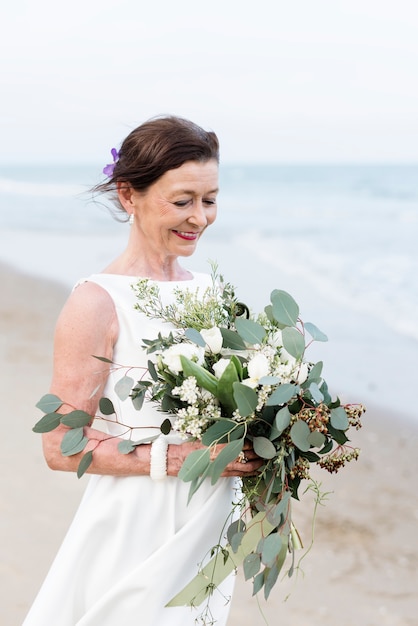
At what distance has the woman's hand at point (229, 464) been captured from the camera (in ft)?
7.69

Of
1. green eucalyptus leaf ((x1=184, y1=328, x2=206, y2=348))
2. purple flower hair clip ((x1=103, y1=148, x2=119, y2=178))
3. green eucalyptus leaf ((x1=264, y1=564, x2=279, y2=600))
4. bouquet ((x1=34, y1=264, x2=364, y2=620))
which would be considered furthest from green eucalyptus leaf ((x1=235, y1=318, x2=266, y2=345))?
purple flower hair clip ((x1=103, y1=148, x2=119, y2=178))

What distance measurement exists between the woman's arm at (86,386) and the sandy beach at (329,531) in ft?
7.82

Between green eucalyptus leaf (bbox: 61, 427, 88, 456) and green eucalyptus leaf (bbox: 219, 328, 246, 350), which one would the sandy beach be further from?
green eucalyptus leaf (bbox: 219, 328, 246, 350)

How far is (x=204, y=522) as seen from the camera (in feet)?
8.35

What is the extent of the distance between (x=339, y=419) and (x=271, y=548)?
1.28 feet

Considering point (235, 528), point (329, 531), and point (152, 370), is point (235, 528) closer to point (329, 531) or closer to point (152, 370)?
point (152, 370)

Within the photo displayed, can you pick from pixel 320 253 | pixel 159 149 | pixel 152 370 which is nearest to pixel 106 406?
pixel 152 370

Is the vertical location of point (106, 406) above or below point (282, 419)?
below

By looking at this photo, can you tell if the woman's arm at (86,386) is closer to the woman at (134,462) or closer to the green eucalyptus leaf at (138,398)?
the woman at (134,462)

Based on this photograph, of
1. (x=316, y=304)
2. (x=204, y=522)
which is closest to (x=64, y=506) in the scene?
(x=204, y=522)

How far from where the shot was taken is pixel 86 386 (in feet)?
8.02

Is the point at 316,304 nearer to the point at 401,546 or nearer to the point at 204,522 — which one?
the point at 401,546

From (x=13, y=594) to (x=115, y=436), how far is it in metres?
2.59

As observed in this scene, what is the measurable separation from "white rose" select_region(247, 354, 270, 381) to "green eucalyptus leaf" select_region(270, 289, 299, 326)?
0.14m
